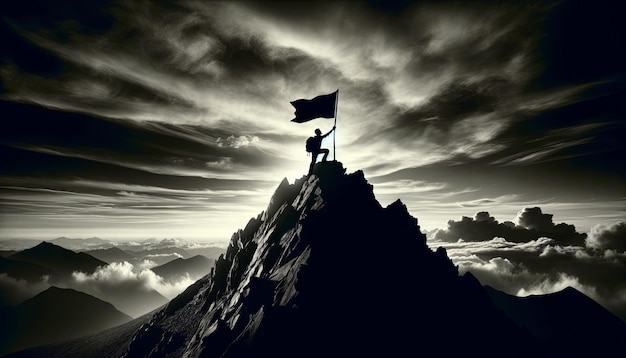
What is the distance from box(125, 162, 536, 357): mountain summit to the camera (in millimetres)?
22797

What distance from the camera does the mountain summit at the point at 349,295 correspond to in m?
22.8

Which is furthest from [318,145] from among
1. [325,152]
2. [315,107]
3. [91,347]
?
[91,347]

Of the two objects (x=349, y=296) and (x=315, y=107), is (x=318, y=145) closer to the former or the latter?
(x=315, y=107)

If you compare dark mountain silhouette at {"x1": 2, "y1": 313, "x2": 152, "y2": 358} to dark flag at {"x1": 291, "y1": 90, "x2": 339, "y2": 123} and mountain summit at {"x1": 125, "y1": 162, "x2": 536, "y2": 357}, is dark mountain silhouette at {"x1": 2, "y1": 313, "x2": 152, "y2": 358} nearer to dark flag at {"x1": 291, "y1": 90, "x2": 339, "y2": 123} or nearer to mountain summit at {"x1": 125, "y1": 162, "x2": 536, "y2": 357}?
mountain summit at {"x1": 125, "y1": 162, "x2": 536, "y2": 357}

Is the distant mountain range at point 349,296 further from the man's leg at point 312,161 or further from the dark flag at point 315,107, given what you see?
the dark flag at point 315,107

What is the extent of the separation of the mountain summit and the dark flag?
7.21 meters

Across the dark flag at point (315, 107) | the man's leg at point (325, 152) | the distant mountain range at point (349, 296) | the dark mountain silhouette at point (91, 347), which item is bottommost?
the dark mountain silhouette at point (91, 347)

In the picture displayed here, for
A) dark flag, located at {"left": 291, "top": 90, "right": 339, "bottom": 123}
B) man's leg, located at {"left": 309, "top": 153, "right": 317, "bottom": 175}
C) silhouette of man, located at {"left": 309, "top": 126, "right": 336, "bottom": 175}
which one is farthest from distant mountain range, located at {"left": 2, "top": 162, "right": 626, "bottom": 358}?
dark flag, located at {"left": 291, "top": 90, "right": 339, "bottom": 123}

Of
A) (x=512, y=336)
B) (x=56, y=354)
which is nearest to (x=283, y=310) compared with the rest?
(x=512, y=336)

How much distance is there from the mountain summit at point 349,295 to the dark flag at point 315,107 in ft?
23.7

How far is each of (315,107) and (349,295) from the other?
21.0 meters

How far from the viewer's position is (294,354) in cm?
2141

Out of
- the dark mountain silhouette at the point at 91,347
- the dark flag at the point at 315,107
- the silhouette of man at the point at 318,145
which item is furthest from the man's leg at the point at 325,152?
the dark mountain silhouette at the point at 91,347

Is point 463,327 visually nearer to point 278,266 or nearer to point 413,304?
point 413,304
